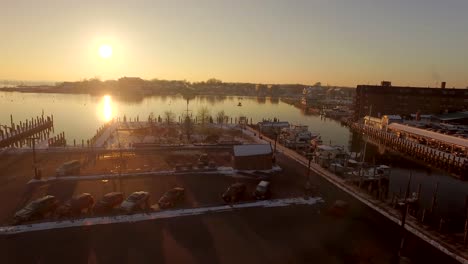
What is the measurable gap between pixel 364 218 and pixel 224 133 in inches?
1082

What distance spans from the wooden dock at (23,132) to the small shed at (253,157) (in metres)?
29.4

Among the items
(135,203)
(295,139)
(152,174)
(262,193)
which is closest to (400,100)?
(295,139)

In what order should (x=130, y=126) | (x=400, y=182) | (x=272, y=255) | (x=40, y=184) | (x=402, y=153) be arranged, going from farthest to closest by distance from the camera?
(x=130, y=126)
(x=402, y=153)
(x=400, y=182)
(x=40, y=184)
(x=272, y=255)

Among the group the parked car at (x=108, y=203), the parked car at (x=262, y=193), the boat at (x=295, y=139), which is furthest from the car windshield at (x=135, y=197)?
the boat at (x=295, y=139)

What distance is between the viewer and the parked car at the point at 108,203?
1652 centimetres

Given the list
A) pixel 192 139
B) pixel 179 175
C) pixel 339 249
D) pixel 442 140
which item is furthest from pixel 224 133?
pixel 339 249

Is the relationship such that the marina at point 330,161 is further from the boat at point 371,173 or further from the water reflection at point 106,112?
the water reflection at point 106,112

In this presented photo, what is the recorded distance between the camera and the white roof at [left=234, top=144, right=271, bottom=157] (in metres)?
24.7

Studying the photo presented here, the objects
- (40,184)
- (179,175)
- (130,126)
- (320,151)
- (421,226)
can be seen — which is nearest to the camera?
(421,226)

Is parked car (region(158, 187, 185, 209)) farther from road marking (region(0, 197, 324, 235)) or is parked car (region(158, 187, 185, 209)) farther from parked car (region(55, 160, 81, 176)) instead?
parked car (region(55, 160, 81, 176))

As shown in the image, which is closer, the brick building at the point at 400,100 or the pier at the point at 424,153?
the pier at the point at 424,153

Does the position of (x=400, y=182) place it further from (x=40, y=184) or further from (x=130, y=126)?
(x=130, y=126)

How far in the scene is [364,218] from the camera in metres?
17.4

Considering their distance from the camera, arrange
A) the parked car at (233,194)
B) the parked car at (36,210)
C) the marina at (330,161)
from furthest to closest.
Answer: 1. the marina at (330,161)
2. the parked car at (233,194)
3. the parked car at (36,210)
